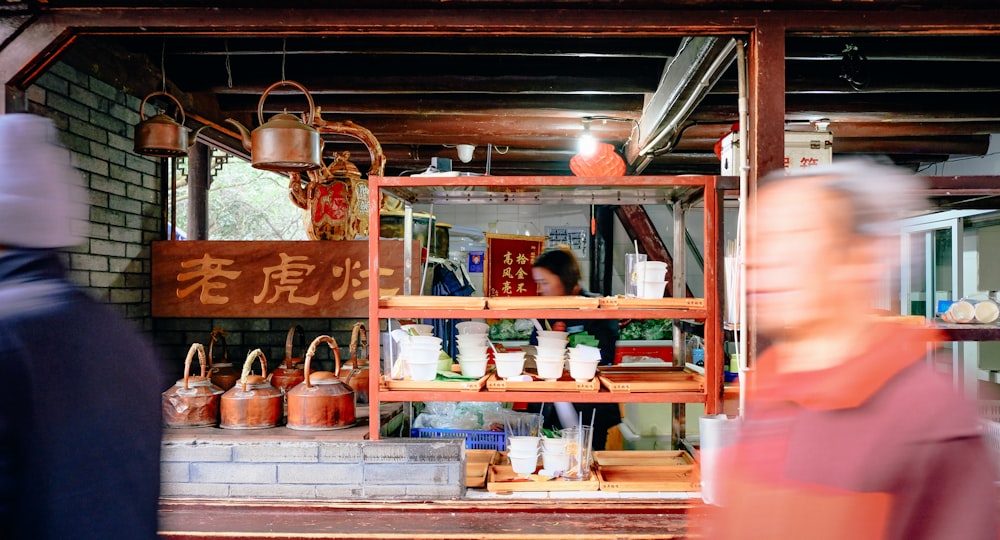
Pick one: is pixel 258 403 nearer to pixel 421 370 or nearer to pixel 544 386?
pixel 421 370

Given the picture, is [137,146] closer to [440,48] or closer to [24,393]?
[440,48]

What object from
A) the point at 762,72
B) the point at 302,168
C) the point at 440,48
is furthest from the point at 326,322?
the point at 762,72

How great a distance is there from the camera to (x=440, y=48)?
4141 mm

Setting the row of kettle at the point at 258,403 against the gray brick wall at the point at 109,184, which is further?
the gray brick wall at the point at 109,184

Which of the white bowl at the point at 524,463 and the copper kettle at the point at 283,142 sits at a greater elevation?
the copper kettle at the point at 283,142

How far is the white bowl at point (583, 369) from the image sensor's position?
332 cm

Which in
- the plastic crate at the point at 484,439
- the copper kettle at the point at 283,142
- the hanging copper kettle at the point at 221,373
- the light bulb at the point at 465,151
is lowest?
the plastic crate at the point at 484,439

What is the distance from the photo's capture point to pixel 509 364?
3.38 meters

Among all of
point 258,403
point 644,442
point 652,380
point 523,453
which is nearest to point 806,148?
point 652,380

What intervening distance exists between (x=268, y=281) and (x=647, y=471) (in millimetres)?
2943

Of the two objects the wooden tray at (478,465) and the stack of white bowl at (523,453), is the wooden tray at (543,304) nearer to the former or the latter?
the stack of white bowl at (523,453)

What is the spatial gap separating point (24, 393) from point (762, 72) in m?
2.74

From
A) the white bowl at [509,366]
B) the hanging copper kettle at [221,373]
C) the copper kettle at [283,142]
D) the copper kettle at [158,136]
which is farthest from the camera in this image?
the hanging copper kettle at [221,373]

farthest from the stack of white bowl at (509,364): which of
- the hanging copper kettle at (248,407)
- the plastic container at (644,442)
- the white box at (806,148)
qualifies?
the plastic container at (644,442)
